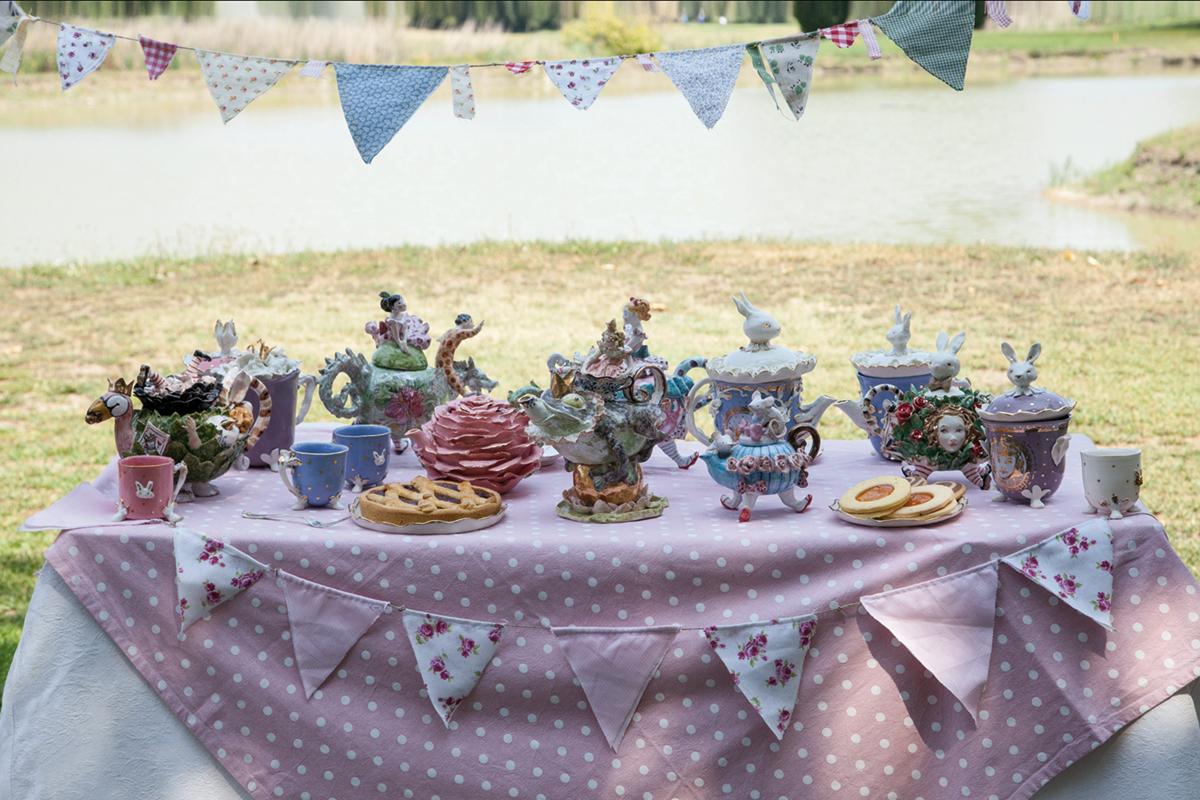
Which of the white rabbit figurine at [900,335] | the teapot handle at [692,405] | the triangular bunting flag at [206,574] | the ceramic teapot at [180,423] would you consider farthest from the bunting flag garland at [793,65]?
the triangular bunting flag at [206,574]

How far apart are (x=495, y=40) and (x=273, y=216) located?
813 cm

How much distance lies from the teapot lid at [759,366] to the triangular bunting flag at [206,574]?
82 centimetres

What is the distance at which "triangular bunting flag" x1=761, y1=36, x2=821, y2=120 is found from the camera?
241cm

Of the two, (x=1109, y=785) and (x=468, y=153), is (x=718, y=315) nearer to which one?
(x=1109, y=785)

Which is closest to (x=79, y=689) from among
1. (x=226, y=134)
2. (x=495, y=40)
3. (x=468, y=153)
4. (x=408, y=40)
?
(x=468, y=153)

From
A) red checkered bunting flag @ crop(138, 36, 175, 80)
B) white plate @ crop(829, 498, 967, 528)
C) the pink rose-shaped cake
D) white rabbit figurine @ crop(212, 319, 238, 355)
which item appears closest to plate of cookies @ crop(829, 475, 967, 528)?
white plate @ crop(829, 498, 967, 528)

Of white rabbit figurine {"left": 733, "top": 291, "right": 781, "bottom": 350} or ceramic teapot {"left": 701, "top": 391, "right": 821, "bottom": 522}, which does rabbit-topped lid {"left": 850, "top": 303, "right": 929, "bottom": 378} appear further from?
ceramic teapot {"left": 701, "top": 391, "right": 821, "bottom": 522}

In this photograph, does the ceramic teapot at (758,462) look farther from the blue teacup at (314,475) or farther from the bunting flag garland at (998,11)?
the bunting flag garland at (998,11)

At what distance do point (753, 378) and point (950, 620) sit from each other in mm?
554

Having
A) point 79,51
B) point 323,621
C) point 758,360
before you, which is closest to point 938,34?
point 758,360

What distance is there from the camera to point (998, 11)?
2514 millimetres

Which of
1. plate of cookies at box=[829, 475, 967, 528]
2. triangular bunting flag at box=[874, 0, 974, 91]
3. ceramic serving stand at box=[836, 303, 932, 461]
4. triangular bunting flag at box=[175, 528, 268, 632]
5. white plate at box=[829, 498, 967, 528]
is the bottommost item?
triangular bunting flag at box=[175, 528, 268, 632]

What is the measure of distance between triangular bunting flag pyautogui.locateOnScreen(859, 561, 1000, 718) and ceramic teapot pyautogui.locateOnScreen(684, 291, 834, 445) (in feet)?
1.41

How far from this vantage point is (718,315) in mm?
7215
